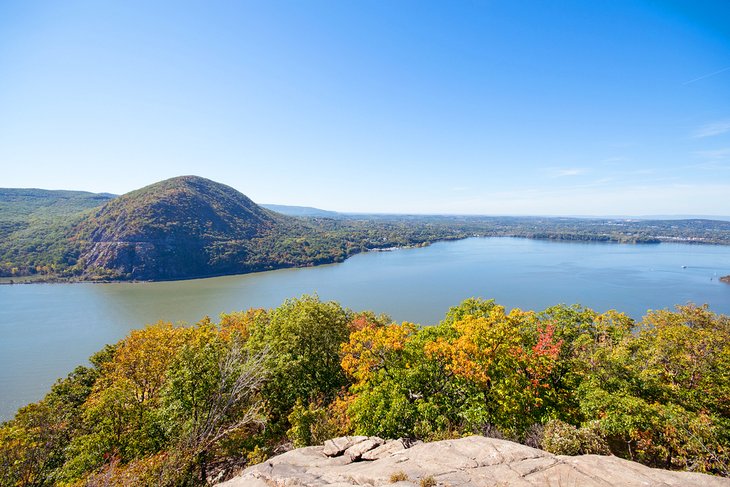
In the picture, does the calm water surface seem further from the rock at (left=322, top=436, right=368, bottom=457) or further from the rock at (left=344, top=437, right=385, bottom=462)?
the rock at (left=344, top=437, right=385, bottom=462)

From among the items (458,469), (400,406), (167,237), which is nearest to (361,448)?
(400,406)

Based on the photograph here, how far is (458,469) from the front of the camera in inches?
276

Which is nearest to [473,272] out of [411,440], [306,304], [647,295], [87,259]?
[647,295]

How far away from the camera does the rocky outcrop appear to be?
6.27 meters

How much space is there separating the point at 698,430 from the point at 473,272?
81654 mm

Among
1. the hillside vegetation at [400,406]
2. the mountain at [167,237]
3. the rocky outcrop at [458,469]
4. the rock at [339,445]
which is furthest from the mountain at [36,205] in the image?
the rocky outcrop at [458,469]

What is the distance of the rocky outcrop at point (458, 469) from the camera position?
6270mm

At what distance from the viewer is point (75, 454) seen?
11.3 metres

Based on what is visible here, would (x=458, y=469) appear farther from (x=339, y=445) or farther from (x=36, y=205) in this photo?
(x=36, y=205)

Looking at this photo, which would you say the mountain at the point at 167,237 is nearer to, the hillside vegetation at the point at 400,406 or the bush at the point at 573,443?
the hillside vegetation at the point at 400,406

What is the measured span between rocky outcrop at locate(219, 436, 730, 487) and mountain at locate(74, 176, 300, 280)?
86.5 metres

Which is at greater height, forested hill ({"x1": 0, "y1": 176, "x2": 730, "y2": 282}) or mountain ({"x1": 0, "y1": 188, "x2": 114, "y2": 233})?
mountain ({"x1": 0, "y1": 188, "x2": 114, "y2": 233})

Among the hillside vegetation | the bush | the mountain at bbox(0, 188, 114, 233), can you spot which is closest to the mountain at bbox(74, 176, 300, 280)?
the mountain at bbox(0, 188, 114, 233)

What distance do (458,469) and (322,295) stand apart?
59.2 meters
